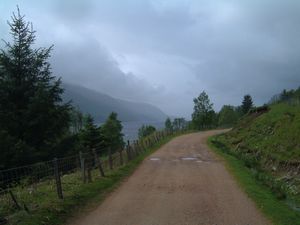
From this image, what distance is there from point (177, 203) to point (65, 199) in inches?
137

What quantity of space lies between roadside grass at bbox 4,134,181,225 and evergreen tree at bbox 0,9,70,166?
445 inches

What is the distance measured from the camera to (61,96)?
106ft

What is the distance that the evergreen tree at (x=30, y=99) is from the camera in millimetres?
28172

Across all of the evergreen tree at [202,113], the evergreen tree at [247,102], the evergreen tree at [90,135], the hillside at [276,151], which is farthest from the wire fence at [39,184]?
the evergreen tree at [247,102]

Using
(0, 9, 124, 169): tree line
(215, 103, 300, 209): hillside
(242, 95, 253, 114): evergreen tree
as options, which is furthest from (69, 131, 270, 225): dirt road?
(242, 95, 253, 114): evergreen tree

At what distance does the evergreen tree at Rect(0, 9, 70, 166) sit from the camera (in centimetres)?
2817

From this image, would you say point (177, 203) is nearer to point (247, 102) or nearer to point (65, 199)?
point (65, 199)

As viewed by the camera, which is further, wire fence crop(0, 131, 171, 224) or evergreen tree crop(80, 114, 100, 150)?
evergreen tree crop(80, 114, 100, 150)

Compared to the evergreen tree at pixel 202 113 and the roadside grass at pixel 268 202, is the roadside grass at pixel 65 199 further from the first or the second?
the evergreen tree at pixel 202 113

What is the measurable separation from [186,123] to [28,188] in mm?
76392

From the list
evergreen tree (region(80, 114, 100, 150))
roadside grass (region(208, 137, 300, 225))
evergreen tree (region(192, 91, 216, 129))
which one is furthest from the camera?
evergreen tree (region(192, 91, 216, 129))

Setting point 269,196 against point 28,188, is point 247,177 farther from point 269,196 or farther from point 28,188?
point 28,188

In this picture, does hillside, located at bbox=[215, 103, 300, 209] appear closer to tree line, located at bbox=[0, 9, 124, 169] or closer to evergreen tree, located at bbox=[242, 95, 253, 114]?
tree line, located at bbox=[0, 9, 124, 169]

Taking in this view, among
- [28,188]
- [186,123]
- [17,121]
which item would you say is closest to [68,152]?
[17,121]
